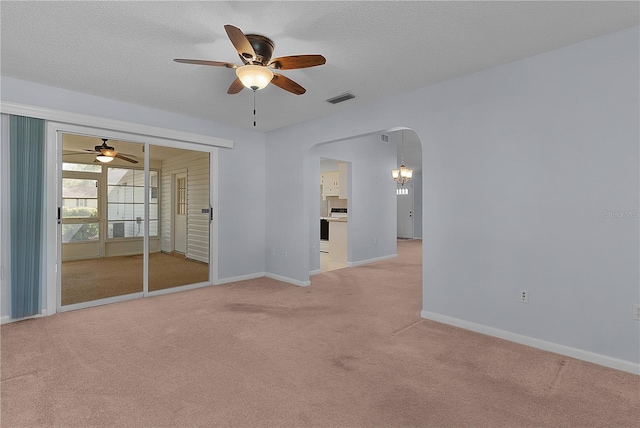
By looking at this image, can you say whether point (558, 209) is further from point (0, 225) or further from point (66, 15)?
point (0, 225)

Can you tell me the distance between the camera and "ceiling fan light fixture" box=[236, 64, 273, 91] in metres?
2.46

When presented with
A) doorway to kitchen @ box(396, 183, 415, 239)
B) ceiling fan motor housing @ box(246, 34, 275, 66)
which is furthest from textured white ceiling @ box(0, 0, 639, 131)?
doorway to kitchen @ box(396, 183, 415, 239)

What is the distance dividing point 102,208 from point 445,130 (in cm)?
445

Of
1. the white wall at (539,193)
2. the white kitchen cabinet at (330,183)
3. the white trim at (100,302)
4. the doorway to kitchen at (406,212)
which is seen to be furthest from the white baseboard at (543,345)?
the doorway to kitchen at (406,212)

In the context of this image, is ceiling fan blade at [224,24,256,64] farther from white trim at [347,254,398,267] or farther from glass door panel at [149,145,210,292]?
white trim at [347,254,398,267]

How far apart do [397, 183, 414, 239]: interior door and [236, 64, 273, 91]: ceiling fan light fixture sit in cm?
1066

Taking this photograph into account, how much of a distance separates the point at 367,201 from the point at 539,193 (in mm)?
4485

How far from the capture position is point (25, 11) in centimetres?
225

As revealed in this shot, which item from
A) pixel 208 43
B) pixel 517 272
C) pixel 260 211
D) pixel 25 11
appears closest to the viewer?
pixel 25 11

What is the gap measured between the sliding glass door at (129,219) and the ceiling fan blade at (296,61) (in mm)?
2845

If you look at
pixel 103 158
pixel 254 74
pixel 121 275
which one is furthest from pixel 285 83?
pixel 121 275

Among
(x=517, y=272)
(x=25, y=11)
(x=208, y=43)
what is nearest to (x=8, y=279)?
(x=25, y=11)

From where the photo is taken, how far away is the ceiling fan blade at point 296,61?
2.34m

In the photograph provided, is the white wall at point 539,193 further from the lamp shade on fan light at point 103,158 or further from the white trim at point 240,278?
the lamp shade on fan light at point 103,158
